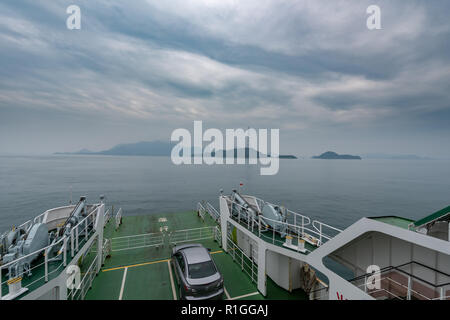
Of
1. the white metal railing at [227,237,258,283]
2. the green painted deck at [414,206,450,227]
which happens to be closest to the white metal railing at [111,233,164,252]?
the white metal railing at [227,237,258,283]

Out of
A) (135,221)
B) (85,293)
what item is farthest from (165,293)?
(135,221)

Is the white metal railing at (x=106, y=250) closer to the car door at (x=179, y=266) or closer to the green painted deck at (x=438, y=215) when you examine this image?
the car door at (x=179, y=266)

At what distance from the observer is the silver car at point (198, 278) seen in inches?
320

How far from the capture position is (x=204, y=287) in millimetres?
8148

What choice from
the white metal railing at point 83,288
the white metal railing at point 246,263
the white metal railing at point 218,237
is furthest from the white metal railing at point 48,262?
the white metal railing at point 218,237

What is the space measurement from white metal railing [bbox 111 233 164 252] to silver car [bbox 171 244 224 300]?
649 cm

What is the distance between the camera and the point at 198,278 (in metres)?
8.41

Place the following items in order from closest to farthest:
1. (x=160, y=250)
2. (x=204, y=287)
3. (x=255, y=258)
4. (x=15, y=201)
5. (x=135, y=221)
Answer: (x=204, y=287) < (x=255, y=258) < (x=160, y=250) < (x=135, y=221) < (x=15, y=201)

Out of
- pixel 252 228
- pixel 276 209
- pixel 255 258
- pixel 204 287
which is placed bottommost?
pixel 255 258

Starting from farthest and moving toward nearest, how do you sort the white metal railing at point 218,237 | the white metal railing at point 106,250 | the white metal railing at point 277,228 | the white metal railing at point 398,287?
the white metal railing at point 218,237
the white metal railing at point 106,250
the white metal railing at point 277,228
the white metal railing at point 398,287

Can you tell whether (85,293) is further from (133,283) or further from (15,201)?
(15,201)

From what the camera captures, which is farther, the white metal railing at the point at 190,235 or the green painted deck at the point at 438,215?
the white metal railing at the point at 190,235

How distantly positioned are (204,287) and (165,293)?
10.2 feet

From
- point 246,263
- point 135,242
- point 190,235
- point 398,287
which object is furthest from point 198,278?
point 135,242
